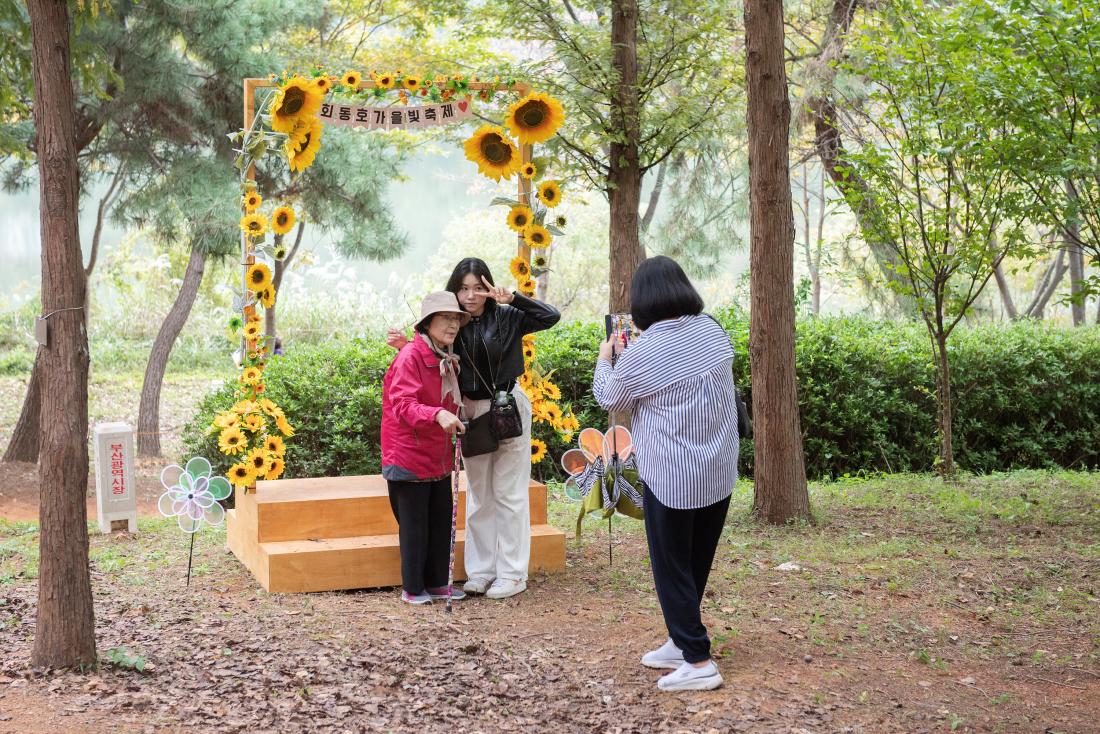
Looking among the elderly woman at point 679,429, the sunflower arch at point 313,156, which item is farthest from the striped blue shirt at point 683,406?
the sunflower arch at point 313,156

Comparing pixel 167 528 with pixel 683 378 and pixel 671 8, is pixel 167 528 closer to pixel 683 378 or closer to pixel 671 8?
pixel 683 378

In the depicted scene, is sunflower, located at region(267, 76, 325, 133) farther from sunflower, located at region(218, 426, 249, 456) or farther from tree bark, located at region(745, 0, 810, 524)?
tree bark, located at region(745, 0, 810, 524)

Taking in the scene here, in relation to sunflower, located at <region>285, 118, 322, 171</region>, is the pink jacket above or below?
below

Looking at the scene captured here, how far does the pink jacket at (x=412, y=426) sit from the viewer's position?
4656 millimetres


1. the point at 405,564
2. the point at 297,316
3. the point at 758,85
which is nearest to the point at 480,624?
the point at 405,564

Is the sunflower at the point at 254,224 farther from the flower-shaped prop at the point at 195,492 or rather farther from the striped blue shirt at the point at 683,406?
the striped blue shirt at the point at 683,406

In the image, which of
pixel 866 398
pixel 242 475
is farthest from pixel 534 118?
pixel 866 398

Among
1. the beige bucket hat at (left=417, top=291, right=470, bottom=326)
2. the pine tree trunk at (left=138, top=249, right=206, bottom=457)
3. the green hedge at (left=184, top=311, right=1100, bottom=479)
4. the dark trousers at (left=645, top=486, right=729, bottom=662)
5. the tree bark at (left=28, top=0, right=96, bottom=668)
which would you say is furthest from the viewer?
the pine tree trunk at (left=138, top=249, right=206, bottom=457)

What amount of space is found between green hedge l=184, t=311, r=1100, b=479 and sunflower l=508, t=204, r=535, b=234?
2541 mm

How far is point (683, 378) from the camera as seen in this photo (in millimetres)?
3523

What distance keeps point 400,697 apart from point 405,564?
1.30 meters

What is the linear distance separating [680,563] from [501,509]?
1.61m

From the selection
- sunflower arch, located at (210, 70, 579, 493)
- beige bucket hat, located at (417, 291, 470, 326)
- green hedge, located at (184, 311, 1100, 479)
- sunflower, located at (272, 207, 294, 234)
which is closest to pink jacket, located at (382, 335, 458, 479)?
beige bucket hat, located at (417, 291, 470, 326)

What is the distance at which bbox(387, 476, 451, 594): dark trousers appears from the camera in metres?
4.79
